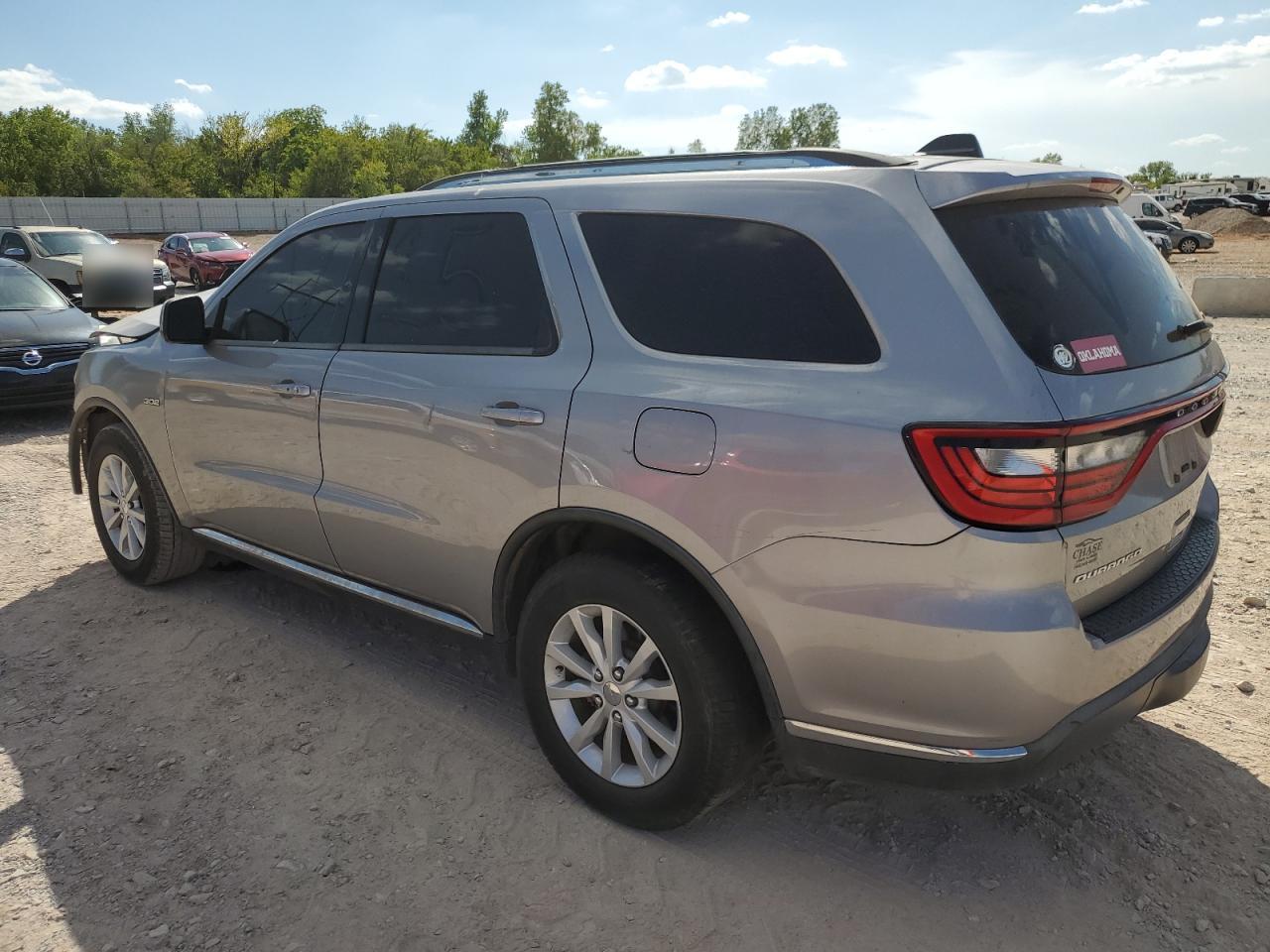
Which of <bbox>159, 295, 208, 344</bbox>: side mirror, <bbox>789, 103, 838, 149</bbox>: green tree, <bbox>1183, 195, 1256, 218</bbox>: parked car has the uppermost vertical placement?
<bbox>789, 103, 838, 149</bbox>: green tree

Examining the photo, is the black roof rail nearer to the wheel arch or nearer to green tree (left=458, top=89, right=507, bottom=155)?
the wheel arch

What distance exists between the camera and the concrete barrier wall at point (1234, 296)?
48.4 ft

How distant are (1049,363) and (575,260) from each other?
143 cm

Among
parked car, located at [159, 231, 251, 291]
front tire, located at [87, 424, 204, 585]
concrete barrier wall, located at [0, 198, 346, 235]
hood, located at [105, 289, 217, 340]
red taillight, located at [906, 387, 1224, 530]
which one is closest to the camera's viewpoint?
red taillight, located at [906, 387, 1224, 530]

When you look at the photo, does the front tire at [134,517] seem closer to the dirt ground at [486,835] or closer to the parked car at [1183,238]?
the dirt ground at [486,835]

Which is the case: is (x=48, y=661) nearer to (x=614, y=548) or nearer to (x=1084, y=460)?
(x=614, y=548)

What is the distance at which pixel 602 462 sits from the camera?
269 cm

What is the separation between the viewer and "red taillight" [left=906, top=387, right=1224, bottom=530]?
2.10 m

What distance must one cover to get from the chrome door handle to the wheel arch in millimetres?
280

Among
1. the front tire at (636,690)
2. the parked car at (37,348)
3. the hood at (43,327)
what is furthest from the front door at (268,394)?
the hood at (43,327)

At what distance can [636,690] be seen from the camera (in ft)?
9.02

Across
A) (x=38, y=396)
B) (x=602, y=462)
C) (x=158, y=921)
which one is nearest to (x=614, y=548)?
(x=602, y=462)

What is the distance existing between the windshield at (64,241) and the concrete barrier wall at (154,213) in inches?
1303

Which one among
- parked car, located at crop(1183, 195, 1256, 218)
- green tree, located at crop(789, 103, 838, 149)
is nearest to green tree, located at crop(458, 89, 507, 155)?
green tree, located at crop(789, 103, 838, 149)
